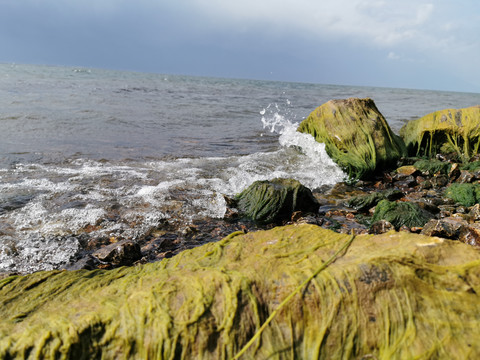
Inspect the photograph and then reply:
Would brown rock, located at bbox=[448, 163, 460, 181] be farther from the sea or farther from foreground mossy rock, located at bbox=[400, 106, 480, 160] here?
the sea

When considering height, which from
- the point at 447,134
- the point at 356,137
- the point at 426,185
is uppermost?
the point at 447,134

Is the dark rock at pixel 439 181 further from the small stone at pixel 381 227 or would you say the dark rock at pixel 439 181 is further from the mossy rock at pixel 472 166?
the small stone at pixel 381 227

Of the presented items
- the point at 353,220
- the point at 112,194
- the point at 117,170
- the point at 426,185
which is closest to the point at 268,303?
the point at 353,220

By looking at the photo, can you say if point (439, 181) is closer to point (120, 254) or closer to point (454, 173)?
point (454, 173)

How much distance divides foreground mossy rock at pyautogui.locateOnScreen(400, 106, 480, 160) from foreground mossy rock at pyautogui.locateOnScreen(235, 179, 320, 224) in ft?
18.1

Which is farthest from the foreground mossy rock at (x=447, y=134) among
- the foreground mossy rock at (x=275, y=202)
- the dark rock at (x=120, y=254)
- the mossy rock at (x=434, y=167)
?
the dark rock at (x=120, y=254)

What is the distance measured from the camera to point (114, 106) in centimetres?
1817

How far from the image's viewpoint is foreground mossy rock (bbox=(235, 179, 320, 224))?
543 centimetres

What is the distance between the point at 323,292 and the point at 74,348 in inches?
62.2

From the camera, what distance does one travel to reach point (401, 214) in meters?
4.89

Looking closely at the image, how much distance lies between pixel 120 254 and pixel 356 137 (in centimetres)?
680

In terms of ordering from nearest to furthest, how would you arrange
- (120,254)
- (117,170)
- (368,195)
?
1. (120,254)
2. (368,195)
3. (117,170)

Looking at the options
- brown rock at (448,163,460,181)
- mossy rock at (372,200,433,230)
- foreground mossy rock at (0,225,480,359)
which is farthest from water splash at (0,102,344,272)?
brown rock at (448,163,460,181)

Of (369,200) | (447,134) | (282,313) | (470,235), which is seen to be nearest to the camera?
(282,313)
